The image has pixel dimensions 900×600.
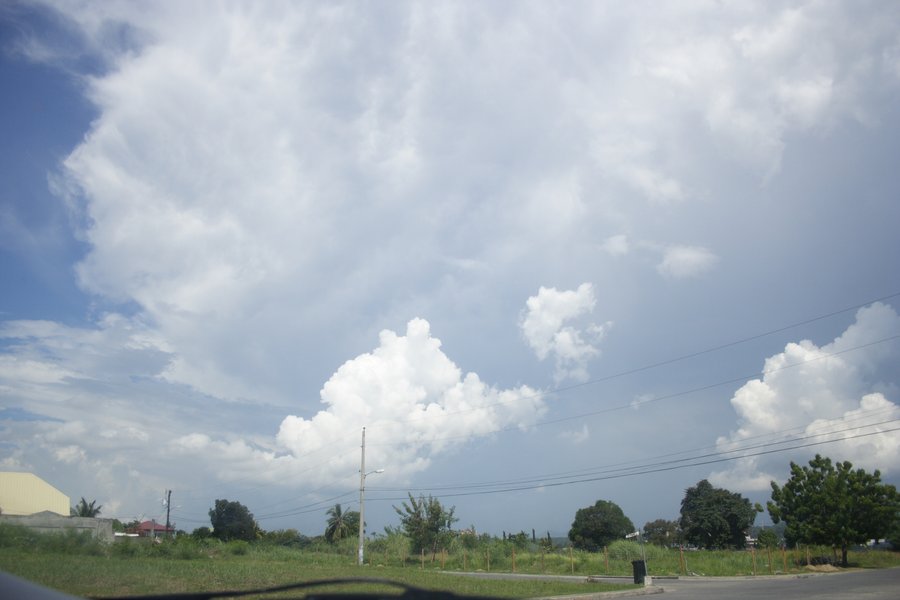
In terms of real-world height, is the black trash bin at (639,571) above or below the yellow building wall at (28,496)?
below

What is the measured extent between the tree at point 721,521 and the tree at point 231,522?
52566 millimetres

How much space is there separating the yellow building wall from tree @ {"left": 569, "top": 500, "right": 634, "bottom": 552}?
63.5 meters

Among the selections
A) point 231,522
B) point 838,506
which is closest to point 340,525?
point 231,522

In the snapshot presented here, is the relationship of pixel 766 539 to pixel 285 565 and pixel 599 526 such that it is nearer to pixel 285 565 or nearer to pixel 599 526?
pixel 599 526

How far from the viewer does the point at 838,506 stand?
4016cm

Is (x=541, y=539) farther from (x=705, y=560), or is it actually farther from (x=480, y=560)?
(x=705, y=560)

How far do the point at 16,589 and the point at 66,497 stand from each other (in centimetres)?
8477

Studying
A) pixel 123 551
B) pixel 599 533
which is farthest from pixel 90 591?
pixel 599 533

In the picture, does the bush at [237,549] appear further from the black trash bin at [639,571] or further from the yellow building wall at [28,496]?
the black trash bin at [639,571]

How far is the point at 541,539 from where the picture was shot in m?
70.1

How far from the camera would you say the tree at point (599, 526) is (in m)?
82.9

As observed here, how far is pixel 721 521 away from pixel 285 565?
51.9 metres

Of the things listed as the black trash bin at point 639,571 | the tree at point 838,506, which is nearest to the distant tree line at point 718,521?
the tree at point 838,506

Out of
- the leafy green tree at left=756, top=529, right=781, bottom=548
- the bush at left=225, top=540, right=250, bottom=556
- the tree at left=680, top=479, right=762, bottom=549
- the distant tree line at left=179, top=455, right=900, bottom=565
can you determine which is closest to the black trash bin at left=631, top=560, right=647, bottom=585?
the distant tree line at left=179, top=455, right=900, bottom=565
